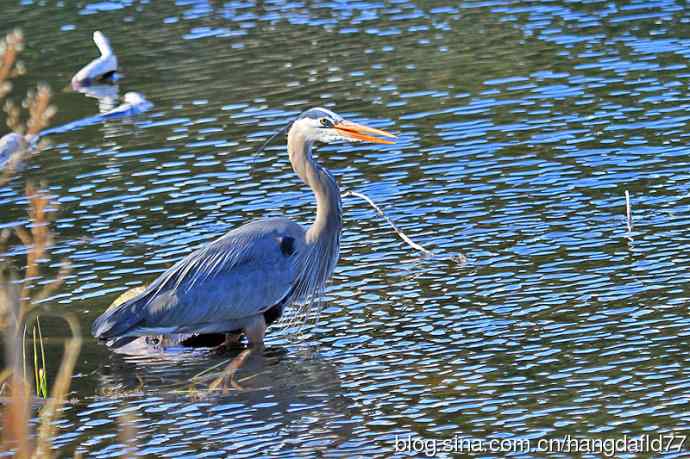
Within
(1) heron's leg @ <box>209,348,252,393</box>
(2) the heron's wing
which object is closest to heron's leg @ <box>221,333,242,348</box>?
(2) the heron's wing

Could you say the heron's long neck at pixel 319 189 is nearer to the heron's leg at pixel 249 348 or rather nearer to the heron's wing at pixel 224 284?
the heron's wing at pixel 224 284

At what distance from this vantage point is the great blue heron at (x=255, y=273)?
1048cm

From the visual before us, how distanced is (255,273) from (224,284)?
0.27 meters

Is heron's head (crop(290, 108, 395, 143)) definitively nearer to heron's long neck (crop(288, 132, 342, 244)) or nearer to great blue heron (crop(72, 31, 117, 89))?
heron's long neck (crop(288, 132, 342, 244))

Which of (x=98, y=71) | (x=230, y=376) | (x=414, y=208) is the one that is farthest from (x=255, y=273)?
(x=98, y=71)

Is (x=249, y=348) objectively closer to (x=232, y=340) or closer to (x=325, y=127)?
(x=232, y=340)

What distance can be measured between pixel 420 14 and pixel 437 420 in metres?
15.8

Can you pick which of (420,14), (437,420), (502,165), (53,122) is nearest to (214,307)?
(437,420)

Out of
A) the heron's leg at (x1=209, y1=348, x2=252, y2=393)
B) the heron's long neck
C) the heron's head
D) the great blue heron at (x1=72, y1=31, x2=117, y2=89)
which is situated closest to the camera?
the heron's leg at (x1=209, y1=348, x2=252, y2=393)

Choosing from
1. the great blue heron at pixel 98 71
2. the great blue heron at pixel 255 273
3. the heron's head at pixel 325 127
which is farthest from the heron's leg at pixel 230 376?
the great blue heron at pixel 98 71

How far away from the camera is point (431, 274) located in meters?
11.7

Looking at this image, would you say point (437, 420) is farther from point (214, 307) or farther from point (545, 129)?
point (545, 129)

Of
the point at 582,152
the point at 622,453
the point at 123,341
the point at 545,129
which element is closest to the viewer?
the point at 622,453

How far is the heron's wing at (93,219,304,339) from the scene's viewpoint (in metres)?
10.5
